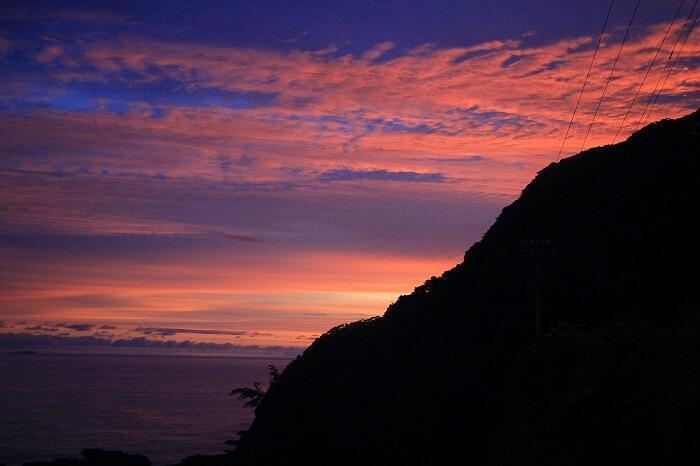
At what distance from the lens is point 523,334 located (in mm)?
39938

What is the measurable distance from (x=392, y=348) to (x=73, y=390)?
144m

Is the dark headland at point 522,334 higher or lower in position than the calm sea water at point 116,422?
higher

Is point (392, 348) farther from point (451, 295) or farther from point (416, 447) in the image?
point (416, 447)

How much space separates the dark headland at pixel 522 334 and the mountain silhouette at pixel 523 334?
0.28 ft

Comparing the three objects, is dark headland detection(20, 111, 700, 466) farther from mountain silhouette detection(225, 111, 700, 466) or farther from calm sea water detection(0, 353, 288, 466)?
calm sea water detection(0, 353, 288, 466)

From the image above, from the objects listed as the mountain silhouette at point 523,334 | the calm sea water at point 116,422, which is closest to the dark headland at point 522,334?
the mountain silhouette at point 523,334

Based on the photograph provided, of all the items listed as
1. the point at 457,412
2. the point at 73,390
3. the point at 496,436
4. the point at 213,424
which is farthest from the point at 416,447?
the point at 73,390

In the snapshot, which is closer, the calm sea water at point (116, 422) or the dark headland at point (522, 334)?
the dark headland at point (522, 334)

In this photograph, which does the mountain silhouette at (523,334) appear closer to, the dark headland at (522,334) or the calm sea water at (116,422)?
the dark headland at (522,334)

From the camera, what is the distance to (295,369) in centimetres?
4962

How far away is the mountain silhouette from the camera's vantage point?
25.5 meters

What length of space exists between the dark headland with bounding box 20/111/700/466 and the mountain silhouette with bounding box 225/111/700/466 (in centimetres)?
8

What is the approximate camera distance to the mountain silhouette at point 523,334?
25.5 metres

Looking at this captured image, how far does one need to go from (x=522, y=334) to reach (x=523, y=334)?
0.06 m
